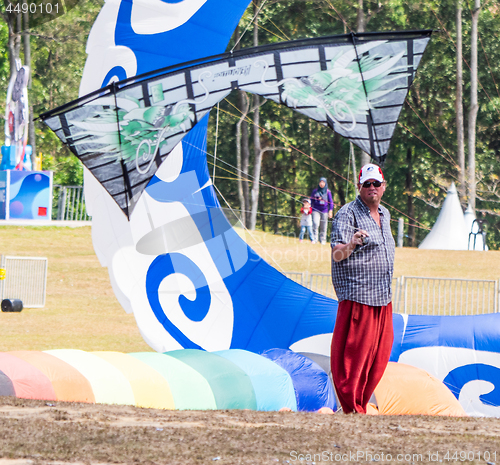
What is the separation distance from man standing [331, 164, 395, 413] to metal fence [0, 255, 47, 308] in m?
9.55

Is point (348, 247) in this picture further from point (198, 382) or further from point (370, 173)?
point (198, 382)

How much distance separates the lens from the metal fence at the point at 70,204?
87.7 ft

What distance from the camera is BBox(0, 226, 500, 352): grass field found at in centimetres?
1017

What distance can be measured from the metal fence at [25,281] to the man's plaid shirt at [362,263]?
9614 millimetres

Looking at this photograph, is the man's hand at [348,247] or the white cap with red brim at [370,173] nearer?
the man's hand at [348,247]

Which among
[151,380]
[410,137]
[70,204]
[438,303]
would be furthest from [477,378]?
[410,137]

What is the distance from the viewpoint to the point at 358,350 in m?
4.86

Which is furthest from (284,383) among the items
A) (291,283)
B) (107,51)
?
(107,51)

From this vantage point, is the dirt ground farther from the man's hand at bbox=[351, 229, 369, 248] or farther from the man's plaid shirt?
the man's hand at bbox=[351, 229, 369, 248]

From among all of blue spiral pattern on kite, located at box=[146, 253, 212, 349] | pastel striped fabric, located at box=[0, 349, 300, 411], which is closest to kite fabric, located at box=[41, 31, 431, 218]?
blue spiral pattern on kite, located at box=[146, 253, 212, 349]

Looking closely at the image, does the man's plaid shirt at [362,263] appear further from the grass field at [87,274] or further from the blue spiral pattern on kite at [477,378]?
the blue spiral pattern on kite at [477,378]

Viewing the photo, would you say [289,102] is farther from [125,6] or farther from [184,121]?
[125,6]

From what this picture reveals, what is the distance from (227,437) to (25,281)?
10679 mm

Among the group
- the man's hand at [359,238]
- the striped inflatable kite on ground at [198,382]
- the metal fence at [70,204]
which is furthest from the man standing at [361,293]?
the metal fence at [70,204]
